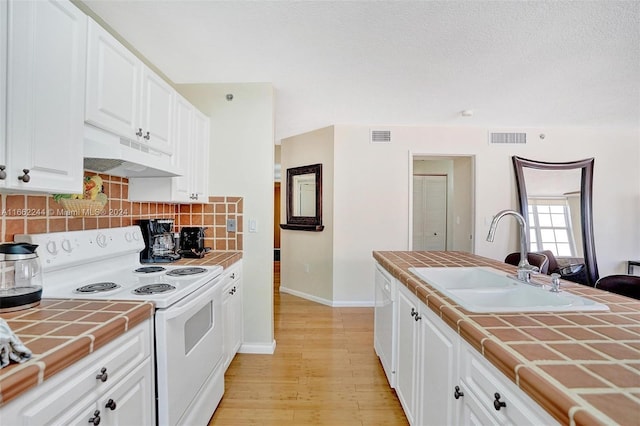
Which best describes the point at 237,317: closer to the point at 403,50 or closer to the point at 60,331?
the point at 60,331

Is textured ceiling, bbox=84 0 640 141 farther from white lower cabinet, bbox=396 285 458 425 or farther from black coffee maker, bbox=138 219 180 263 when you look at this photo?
white lower cabinet, bbox=396 285 458 425

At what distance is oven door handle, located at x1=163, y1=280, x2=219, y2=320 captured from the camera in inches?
49.0

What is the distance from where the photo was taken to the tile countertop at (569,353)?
1.78ft

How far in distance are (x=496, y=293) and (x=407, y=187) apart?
8.00 feet

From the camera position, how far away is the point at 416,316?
142 cm

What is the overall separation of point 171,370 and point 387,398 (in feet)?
4.60

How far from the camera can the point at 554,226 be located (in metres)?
3.77

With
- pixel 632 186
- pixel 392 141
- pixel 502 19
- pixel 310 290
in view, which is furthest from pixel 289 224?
pixel 632 186

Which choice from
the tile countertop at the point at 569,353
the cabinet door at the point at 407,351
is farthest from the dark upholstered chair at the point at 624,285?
the cabinet door at the point at 407,351

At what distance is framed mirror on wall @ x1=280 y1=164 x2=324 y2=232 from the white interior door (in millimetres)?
2204

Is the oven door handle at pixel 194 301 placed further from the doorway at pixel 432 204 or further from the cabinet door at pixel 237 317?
the doorway at pixel 432 204

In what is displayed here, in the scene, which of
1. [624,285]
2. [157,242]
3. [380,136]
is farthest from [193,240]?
[624,285]

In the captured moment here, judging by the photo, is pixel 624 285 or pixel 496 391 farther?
pixel 624 285

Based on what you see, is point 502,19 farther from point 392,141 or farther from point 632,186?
point 632,186
